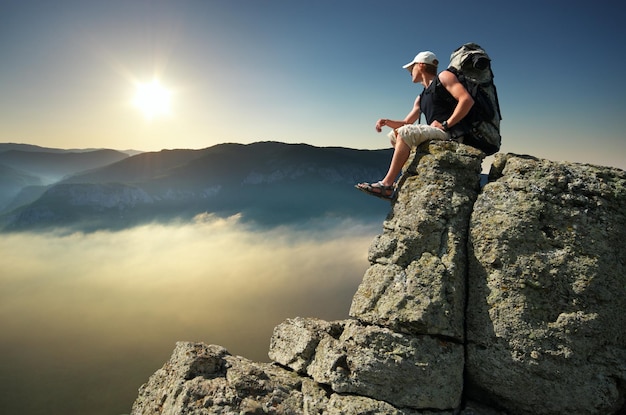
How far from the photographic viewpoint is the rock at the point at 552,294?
638 centimetres

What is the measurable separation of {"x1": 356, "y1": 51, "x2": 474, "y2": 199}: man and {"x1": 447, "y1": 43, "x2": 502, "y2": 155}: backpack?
0.37 m

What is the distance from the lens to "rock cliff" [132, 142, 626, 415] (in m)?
6.41

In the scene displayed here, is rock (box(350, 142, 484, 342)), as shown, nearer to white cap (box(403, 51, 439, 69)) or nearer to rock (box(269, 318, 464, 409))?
rock (box(269, 318, 464, 409))

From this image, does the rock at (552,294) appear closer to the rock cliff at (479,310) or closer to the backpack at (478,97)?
the rock cliff at (479,310)

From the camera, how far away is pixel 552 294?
6.54 m

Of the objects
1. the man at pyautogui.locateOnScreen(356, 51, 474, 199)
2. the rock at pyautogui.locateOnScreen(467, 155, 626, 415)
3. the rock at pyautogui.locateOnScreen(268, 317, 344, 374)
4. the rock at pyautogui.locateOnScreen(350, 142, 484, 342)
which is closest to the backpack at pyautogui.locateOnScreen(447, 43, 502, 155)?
the man at pyautogui.locateOnScreen(356, 51, 474, 199)

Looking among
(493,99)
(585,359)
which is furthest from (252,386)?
(493,99)

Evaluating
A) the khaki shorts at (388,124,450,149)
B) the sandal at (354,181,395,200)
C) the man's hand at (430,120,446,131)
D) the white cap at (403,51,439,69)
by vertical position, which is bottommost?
the sandal at (354,181,395,200)

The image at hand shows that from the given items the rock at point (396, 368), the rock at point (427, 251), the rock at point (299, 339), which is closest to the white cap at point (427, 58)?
the rock at point (427, 251)

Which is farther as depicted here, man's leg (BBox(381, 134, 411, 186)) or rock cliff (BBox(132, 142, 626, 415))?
man's leg (BBox(381, 134, 411, 186))

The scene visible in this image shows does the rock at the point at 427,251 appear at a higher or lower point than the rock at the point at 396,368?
higher

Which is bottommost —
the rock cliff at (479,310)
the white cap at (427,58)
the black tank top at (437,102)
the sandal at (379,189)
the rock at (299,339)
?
the rock at (299,339)

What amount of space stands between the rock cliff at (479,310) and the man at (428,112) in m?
0.54

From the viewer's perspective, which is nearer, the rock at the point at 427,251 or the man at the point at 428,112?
the rock at the point at 427,251
